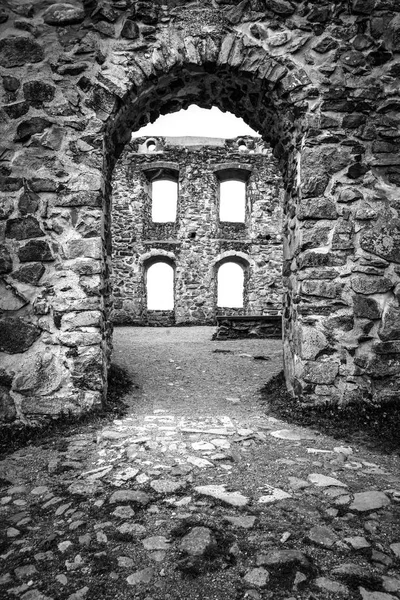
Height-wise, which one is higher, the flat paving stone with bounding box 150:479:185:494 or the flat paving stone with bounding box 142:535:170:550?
the flat paving stone with bounding box 142:535:170:550

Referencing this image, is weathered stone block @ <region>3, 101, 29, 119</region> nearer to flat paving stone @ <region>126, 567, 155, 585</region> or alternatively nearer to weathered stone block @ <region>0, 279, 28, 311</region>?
weathered stone block @ <region>0, 279, 28, 311</region>

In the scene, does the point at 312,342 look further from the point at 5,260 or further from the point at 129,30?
the point at 129,30

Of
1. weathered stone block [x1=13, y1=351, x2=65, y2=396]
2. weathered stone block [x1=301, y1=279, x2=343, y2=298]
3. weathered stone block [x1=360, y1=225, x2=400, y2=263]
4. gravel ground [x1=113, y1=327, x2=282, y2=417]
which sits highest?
weathered stone block [x1=360, y1=225, x2=400, y2=263]

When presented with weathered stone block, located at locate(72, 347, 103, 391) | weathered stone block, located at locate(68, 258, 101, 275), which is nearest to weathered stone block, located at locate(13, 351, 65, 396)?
weathered stone block, located at locate(72, 347, 103, 391)

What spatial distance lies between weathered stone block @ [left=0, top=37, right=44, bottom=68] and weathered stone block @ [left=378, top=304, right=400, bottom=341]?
4.14 metres

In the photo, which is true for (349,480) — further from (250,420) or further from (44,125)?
(44,125)

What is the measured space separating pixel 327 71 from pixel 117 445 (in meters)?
3.96

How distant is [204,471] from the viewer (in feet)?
8.86

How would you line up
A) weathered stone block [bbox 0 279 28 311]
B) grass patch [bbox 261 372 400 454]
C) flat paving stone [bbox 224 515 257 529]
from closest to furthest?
flat paving stone [bbox 224 515 257 529] → grass patch [bbox 261 372 400 454] → weathered stone block [bbox 0 279 28 311]

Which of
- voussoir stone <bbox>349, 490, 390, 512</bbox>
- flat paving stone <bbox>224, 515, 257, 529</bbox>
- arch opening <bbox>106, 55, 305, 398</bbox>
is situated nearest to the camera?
flat paving stone <bbox>224, 515, 257, 529</bbox>

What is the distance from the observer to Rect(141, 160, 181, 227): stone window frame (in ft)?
47.8

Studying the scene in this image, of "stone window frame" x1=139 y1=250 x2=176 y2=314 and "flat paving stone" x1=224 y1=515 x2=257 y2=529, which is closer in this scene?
"flat paving stone" x1=224 y1=515 x2=257 y2=529

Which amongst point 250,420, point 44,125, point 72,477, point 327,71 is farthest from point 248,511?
point 327,71

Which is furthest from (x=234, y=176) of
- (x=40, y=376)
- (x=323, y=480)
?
(x=323, y=480)
